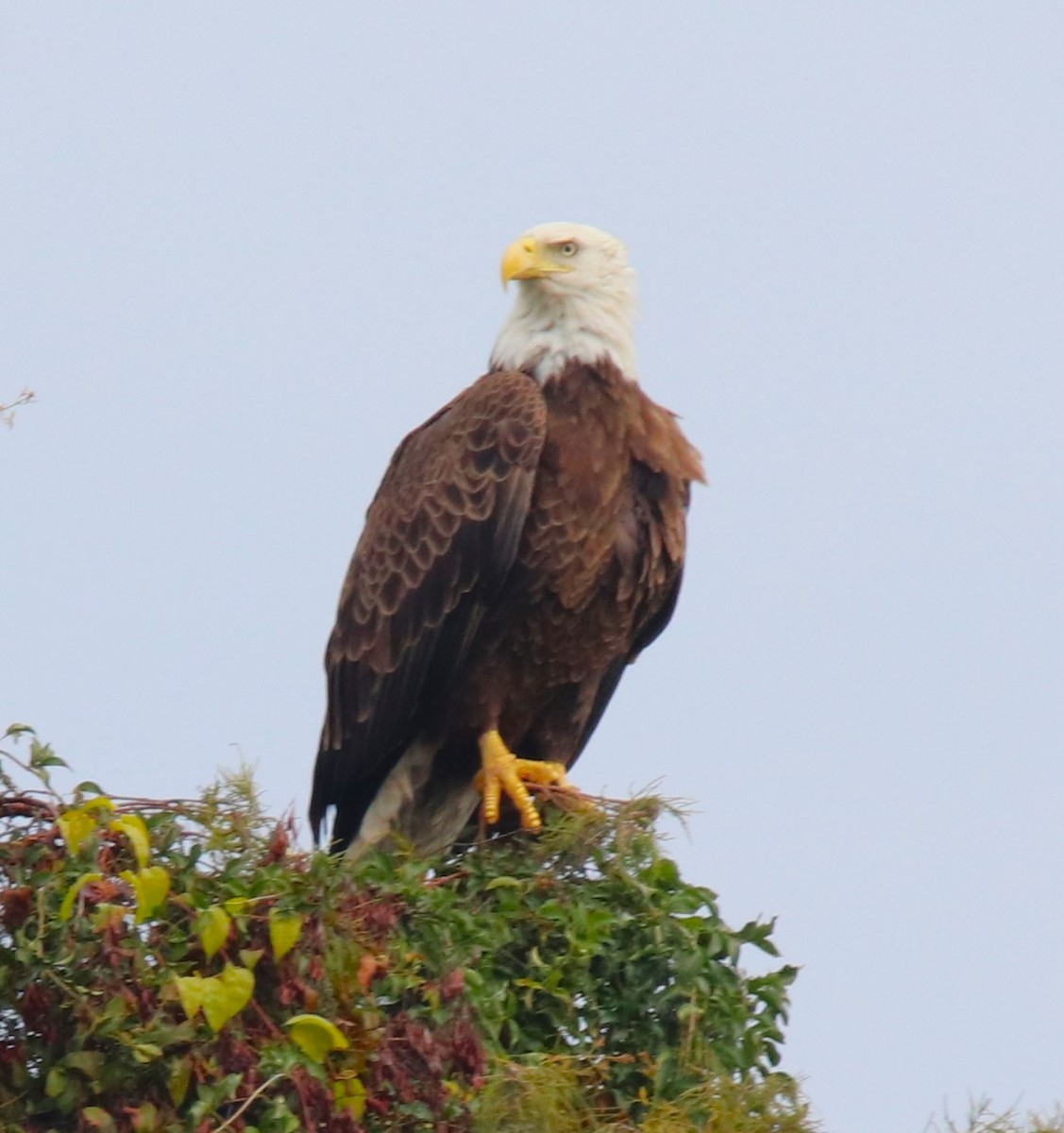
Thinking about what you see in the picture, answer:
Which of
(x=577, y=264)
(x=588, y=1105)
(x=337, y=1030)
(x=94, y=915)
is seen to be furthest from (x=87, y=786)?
(x=577, y=264)

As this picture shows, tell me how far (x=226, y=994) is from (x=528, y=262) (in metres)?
3.71

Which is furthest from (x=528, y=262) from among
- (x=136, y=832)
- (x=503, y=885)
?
(x=136, y=832)

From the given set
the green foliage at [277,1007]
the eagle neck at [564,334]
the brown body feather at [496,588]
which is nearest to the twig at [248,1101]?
the green foliage at [277,1007]

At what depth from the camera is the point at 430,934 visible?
5.33m

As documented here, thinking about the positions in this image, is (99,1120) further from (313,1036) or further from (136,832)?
(136,832)

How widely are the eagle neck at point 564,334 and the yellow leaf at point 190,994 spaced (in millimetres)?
3473

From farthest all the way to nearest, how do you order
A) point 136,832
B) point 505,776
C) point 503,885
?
1. point 505,776
2. point 503,885
3. point 136,832

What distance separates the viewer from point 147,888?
14.7 ft

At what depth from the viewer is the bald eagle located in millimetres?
7250

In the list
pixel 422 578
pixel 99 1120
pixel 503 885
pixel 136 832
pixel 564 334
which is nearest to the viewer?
pixel 99 1120

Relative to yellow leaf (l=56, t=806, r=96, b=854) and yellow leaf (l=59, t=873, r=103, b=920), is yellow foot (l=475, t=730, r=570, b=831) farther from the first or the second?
yellow leaf (l=59, t=873, r=103, b=920)

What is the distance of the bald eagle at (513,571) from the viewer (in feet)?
23.8

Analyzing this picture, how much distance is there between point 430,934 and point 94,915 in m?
1.10

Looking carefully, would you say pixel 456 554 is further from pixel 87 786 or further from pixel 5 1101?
pixel 5 1101
